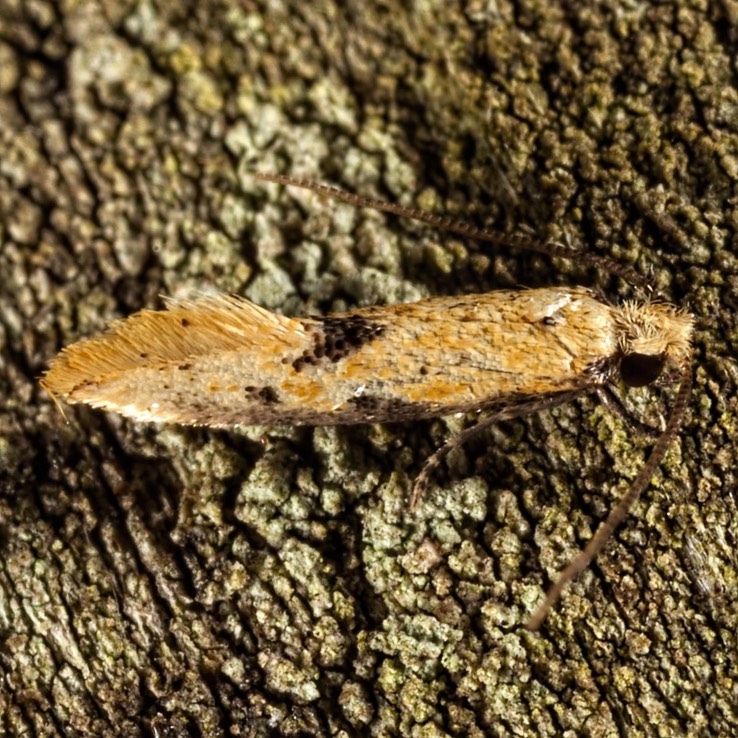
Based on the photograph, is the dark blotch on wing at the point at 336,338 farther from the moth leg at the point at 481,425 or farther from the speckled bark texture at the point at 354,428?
the moth leg at the point at 481,425

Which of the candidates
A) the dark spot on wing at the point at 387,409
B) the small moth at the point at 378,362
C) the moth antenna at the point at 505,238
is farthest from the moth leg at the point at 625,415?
the dark spot on wing at the point at 387,409

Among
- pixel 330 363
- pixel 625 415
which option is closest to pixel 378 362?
pixel 330 363

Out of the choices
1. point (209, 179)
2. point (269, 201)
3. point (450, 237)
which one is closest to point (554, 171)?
point (450, 237)

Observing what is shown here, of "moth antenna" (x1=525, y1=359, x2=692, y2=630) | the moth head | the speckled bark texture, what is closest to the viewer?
"moth antenna" (x1=525, y1=359, x2=692, y2=630)

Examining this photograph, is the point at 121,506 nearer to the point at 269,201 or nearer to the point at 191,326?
the point at 191,326

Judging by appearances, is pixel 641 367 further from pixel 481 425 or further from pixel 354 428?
pixel 354 428

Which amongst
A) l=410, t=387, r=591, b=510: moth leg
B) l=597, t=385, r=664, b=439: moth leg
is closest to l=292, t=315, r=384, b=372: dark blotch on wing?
l=410, t=387, r=591, b=510: moth leg

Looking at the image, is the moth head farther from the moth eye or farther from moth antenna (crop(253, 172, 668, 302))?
moth antenna (crop(253, 172, 668, 302))
